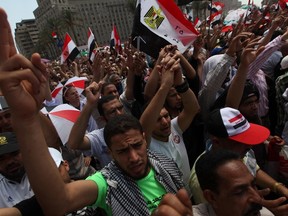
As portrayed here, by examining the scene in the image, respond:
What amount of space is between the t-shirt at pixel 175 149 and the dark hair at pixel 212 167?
1.90ft

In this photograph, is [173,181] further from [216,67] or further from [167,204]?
[216,67]

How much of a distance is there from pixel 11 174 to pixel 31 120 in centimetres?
94

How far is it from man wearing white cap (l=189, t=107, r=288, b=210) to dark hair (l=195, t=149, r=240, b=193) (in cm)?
37

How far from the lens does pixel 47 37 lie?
55.5m

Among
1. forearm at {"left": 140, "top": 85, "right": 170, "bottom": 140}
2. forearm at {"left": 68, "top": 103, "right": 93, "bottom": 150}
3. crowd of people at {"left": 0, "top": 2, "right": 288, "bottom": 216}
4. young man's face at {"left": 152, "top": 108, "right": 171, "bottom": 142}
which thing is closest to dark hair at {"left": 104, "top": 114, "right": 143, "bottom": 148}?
crowd of people at {"left": 0, "top": 2, "right": 288, "bottom": 216}

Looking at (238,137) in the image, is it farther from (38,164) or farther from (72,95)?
(72,95)

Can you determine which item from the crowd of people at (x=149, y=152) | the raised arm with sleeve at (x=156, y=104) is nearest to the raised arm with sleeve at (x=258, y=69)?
the crowd of people at (x=149, y=152)

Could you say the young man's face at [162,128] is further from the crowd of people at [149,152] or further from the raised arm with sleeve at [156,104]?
the raised arm with sleeve at [156,104]

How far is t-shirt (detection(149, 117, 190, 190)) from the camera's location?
6.94 ft

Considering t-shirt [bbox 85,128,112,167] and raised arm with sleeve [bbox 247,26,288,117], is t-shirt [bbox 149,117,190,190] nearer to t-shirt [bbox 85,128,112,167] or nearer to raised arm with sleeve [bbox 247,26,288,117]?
t-shirt [bbox 85,128,112,167]

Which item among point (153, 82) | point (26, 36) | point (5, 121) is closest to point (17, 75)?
point (5, 121)

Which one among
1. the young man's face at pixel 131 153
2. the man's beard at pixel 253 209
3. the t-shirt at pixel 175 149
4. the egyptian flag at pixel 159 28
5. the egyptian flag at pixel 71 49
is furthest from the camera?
the egyptian flag at pixel 71 49

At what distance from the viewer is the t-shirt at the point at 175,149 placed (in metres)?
2.12

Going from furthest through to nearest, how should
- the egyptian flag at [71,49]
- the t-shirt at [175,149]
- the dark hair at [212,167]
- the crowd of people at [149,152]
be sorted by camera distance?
the egyptian flag at [71,49]
the t-shirt at [175,149]
the dark hair at [212,167]
the crowd of people at [149,152]
